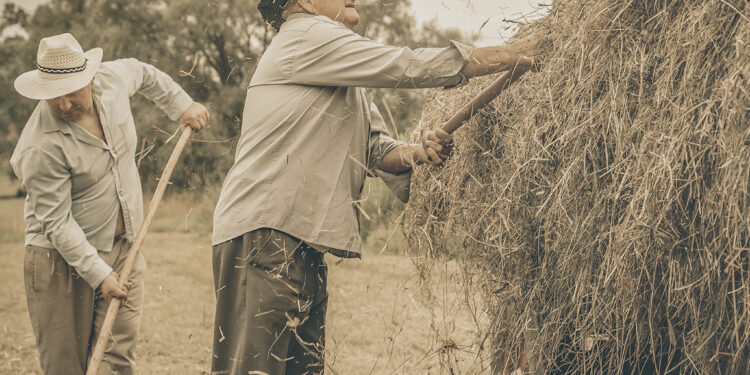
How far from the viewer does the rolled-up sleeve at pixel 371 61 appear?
9.59 ft

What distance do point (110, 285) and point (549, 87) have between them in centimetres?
237

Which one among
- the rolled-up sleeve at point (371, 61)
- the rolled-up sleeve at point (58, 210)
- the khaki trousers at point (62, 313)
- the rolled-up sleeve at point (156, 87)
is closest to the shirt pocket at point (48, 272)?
the khaki trousers at point (62, 313)

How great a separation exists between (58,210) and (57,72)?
0.67 metres

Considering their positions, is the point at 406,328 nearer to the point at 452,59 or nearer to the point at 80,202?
the point at 80,202

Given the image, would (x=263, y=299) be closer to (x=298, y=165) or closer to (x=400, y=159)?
(x=298, y=165)

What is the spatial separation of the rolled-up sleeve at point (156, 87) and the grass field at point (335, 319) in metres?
0.80

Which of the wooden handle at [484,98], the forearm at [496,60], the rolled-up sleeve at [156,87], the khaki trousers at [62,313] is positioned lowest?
the khaki trousers at [62,313]

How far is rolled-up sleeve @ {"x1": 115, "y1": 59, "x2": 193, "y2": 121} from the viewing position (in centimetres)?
450

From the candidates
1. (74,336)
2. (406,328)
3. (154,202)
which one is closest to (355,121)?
(154,202)

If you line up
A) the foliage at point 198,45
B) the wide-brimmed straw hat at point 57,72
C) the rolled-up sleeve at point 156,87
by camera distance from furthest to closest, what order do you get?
1. the foliage at point 198,45
2. the rolled-up sleeve at point 156,87
3. the wide-brimmed straw hat at point 57,72

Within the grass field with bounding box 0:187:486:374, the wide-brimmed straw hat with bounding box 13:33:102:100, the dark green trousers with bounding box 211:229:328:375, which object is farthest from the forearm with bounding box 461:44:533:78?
the wide-brimmed straw hat with bounding box 13:33:102:100

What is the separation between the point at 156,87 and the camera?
→ 465cm

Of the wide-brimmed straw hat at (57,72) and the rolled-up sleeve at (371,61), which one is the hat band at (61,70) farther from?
the rolled-up sleeve at (371,61)

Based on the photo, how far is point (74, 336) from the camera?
4.09 m
